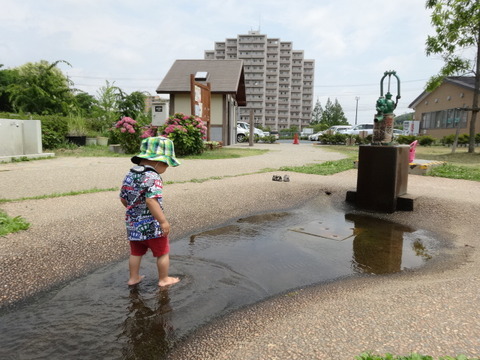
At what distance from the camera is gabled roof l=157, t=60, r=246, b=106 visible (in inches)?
865

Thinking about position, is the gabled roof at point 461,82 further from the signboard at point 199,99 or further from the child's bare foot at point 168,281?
the child's bare foot at point 168,281

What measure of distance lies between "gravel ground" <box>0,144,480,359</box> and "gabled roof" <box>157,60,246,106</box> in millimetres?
15601

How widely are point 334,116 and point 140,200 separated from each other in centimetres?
7543

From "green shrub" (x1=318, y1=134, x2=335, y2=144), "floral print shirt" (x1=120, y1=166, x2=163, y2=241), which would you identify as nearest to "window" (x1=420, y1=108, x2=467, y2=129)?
"green shrub" (x1=318, y1=134, x2=335, y2=144)

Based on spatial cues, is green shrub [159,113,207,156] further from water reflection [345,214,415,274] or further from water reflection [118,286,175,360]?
water reflection [118,286,175,360]

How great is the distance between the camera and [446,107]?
106 feet

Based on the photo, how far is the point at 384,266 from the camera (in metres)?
3.66

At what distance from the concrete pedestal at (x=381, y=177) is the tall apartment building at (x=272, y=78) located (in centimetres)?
10038

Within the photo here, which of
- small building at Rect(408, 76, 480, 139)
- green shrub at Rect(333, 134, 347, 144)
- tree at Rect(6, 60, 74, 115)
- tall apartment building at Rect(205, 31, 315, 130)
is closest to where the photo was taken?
tree at Rect(6, 60, 74, 115)

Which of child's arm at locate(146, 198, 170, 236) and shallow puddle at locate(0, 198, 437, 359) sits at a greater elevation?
child's arm at locate(146, 198, 170, 236)

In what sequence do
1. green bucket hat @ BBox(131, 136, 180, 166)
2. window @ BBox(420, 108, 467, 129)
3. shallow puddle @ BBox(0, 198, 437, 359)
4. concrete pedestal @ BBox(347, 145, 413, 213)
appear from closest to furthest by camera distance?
shallow puddle @ BBox(0, 198, 437, 359), green bucket hat @ BBox(131, 136, 180, 166), concrete pedestal @ BBox(347, 145, 413, 213), window @ BBox(420, 108, 467, 129)

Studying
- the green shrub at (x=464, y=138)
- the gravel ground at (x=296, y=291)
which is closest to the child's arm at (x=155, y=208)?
the gravel ground at (x=296, y=291)

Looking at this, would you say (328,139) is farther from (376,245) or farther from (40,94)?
(376,245)

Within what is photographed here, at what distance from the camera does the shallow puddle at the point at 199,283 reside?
228 cm
